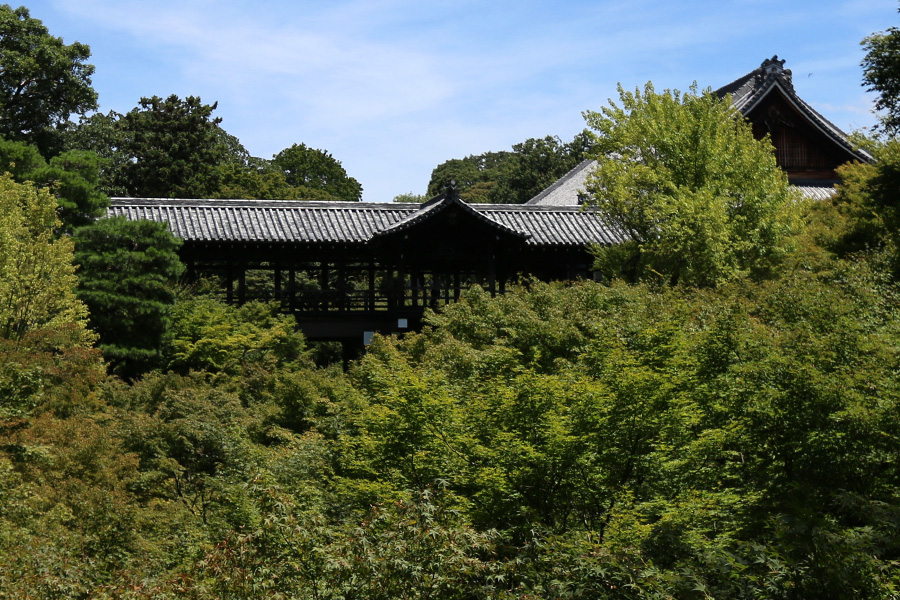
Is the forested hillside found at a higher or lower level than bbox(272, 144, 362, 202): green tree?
lower

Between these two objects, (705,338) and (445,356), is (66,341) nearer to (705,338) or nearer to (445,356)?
(445,356)

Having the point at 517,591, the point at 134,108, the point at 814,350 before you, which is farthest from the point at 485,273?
the point at 134,108

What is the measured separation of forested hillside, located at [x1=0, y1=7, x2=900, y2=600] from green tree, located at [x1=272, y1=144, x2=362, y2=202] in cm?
3955

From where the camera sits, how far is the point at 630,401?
387 inches


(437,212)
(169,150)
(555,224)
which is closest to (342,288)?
(437,212)

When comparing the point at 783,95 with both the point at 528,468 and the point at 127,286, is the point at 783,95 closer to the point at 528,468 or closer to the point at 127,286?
the point at 127,286

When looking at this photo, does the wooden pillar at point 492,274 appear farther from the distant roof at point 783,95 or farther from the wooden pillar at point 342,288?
the distant roof at point 783,95

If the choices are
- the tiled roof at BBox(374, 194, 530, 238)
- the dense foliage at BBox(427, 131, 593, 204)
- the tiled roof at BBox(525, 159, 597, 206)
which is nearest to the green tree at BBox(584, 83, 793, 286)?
the tiled roof at BBox(374, 194, 530, 238)

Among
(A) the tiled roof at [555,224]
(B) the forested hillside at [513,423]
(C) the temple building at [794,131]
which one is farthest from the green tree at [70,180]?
(C) the temple building at [794,131]

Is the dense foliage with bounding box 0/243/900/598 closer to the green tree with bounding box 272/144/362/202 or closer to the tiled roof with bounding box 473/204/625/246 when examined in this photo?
the tiled roof with bounding box 473/204/625/246

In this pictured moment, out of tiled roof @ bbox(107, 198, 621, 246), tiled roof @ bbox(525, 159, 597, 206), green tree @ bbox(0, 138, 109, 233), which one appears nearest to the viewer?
green tree @ bbox(0, 138, 109, 233)

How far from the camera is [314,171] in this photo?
6122cm

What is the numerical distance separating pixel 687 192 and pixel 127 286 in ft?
41.1

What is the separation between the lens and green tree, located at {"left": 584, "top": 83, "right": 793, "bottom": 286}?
1877 cm
